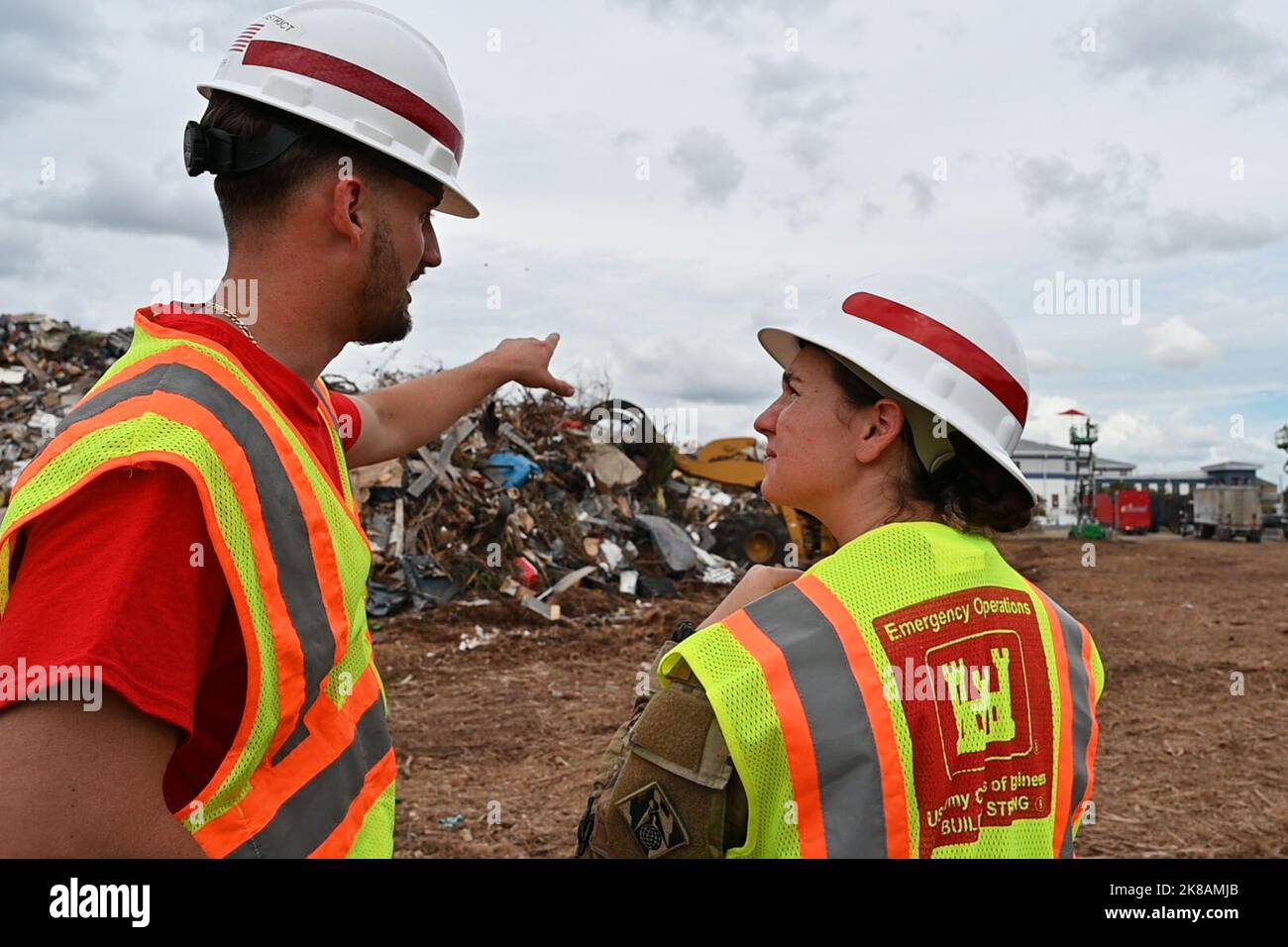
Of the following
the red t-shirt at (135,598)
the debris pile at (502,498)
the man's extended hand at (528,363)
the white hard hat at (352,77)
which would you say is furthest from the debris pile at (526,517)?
the red t-shirt at (135,598)

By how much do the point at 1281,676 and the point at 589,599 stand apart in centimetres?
763

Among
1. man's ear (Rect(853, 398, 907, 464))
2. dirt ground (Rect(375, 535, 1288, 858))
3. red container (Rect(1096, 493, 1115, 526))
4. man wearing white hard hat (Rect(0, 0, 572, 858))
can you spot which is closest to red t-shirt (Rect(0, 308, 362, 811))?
man wearing white hard hat (Rect(0, 0, 572, 858))

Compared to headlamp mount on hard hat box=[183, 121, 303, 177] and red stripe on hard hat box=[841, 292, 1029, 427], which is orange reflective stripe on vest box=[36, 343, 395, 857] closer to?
headlamp mount on hard hat box=[183, 121, 303, 177]

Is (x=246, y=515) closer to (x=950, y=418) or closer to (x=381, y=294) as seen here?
(x=381, y=294)

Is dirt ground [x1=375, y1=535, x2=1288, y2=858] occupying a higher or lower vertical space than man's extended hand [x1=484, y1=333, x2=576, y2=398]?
lower

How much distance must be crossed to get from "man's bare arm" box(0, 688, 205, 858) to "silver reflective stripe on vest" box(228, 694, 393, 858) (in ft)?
1.07

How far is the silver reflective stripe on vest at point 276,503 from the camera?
5.69 feet

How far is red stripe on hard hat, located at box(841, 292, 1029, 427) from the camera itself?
7.19 ft

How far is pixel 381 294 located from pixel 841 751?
1.40 m

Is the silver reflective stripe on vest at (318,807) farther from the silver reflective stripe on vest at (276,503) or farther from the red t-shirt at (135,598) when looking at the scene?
the red t-shirt at (135,598)

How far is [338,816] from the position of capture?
1976 mm

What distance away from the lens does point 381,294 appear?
226 centimetres
